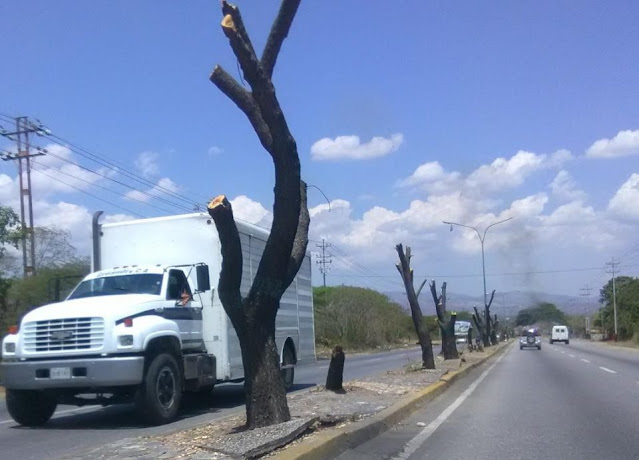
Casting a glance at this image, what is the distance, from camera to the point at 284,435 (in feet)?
30.0

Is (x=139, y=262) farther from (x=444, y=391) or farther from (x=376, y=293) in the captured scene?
(x=376, y=293)

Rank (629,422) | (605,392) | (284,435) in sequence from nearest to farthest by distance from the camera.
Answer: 1. (284,435)
2. (629,422)
3. (605,392)

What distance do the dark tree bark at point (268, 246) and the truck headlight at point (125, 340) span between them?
2.71m

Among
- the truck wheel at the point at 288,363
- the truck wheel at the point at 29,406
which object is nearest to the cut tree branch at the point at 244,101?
the truck wheel at the point at 29,406

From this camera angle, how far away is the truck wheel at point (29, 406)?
1305 centimetres

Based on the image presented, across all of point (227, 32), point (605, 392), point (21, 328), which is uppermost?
point (227, 32)

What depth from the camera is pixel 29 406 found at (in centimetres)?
1320

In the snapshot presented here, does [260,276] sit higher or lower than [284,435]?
higher

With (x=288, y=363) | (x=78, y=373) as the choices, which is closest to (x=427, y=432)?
(x=78, y=373)

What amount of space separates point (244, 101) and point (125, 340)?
14.6ft

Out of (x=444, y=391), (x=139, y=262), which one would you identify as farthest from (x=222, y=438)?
(x=444, y=391)

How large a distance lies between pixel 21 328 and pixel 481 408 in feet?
26.8

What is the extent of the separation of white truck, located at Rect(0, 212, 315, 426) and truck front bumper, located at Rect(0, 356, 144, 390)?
15 millimetres

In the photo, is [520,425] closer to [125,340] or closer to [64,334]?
[125,340]
